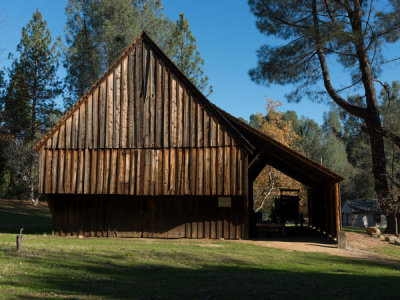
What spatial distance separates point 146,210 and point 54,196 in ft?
14.6

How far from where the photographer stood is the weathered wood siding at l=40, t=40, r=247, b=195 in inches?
705

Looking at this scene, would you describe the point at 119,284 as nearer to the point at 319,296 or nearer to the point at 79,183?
the point at 319,296

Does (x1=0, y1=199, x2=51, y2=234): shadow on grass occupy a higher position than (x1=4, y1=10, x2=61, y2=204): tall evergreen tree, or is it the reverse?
(x1=4, y1=10, x2=61, y2=204): tall evergreen tree

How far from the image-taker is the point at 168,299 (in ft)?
23.2

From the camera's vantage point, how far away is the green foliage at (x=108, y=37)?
3559 cm

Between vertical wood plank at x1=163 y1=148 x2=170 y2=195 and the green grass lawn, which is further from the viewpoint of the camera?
vertical wood plank at x1=163 y1=148 x2=170 y2=195

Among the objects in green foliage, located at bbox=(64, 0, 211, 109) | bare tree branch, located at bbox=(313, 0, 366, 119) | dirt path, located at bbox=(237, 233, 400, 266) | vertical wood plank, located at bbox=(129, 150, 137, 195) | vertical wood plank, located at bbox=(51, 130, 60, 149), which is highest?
green foliage, located at bbox=(64, 0, 211, 109)

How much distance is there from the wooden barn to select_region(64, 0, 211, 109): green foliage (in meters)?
17.5

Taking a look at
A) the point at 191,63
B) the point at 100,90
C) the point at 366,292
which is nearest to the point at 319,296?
the point at 366,292

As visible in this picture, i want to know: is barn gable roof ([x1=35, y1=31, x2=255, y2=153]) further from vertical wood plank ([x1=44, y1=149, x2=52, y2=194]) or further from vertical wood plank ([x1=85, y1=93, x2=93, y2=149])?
vertical wood plank ([x1=44, y1=149, x2=52, y2=194])

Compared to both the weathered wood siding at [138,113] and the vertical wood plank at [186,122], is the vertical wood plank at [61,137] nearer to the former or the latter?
the weathered wood siding at [138,113]

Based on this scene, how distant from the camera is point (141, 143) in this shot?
1861cm

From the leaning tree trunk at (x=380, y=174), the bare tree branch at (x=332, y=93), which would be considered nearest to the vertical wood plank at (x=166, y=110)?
the bare tree branch at (x=332, y=93)

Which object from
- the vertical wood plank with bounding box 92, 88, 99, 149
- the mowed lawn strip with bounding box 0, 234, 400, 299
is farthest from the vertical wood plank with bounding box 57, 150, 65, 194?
the mowed lawn strip with bounding box 0, 234, 400, 299
